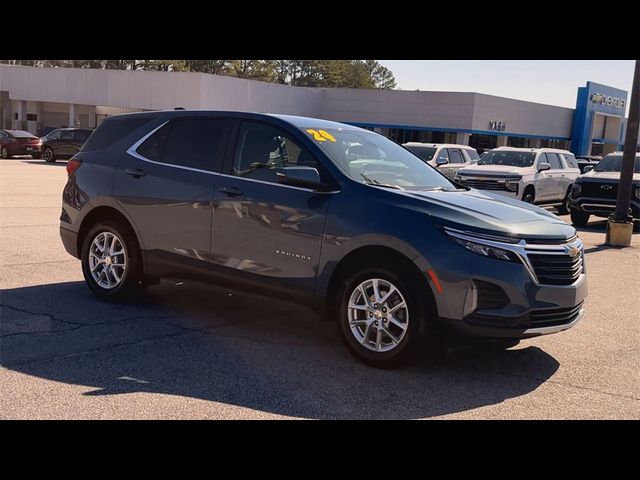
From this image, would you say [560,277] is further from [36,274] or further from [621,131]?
[621,131]

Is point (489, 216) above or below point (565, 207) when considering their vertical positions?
above

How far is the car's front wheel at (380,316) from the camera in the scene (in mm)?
5281

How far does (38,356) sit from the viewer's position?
5426 mm

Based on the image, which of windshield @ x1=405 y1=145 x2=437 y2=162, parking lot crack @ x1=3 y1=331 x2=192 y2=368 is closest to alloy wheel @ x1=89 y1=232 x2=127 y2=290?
parking lot crack @ x1=3 y1=331 x2=192 y2=368

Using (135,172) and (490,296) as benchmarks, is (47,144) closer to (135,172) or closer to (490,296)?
(135,172)

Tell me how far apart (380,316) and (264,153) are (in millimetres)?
1881

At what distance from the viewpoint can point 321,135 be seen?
6277 mm

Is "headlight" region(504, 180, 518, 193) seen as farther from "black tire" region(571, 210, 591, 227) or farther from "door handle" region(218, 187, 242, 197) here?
"door handle" region(218, 187, 242, 197)

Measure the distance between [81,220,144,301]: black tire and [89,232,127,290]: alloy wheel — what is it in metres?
0.03

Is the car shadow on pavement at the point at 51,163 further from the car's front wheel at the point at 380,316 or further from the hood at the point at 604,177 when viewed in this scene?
the car's front wheel at the point at 380,316

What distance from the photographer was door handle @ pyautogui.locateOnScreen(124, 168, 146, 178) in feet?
22.7

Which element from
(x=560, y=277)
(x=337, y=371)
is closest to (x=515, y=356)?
(x=560, y=277)

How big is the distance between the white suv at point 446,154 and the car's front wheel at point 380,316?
51.1 feet

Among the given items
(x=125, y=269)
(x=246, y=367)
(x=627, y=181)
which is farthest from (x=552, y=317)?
(x=627, y=181)
